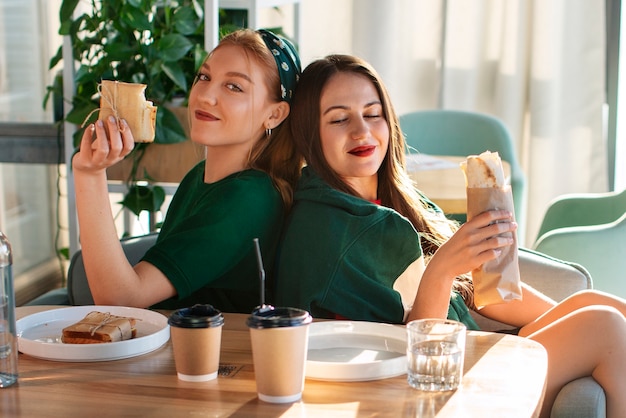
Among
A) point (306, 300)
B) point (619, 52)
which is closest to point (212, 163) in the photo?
point (306, 300)

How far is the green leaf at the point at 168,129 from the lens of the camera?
3.17 metres

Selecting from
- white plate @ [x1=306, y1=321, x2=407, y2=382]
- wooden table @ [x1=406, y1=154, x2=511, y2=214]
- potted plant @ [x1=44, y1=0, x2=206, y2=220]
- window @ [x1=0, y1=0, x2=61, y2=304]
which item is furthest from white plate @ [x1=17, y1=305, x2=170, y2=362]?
window @ [x1=0, y1=0, x2=61, y2=304]

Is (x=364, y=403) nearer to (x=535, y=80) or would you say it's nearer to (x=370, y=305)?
(x=370, y=305)

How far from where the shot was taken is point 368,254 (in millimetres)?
1736

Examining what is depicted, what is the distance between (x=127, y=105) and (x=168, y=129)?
1.61 metres

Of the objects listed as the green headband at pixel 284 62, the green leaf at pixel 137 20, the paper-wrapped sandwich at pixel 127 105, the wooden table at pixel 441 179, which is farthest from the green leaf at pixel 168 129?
the paper-wrapped sandwich at pixel 127 105

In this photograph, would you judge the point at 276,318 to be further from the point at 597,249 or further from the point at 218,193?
the point at 597,249

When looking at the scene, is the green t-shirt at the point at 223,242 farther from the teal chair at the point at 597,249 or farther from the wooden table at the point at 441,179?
the teal chair at the point at 597,249

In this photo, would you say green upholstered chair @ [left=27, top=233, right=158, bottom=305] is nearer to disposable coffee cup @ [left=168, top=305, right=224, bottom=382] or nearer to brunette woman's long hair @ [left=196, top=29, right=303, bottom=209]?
brunette woman's long hair @ [left=196, top=29, right=303, bottom=209]

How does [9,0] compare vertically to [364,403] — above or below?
above

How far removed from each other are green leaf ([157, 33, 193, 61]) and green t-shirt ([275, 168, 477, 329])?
1.57 meters

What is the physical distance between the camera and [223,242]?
174 cm

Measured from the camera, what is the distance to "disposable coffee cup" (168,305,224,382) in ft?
4.18

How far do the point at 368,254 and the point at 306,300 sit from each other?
14 centimetres
